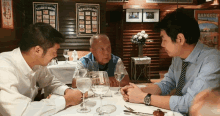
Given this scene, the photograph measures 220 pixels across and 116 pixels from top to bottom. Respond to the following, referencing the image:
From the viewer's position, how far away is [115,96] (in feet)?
5.34

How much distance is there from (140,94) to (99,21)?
5365 millimetres

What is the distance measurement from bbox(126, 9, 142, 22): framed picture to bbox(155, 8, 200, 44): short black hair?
5858 millimetres

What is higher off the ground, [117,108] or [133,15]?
[133,15]


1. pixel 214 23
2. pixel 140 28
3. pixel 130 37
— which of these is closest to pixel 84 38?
pixel 130 37

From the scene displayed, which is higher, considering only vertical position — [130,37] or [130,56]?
[130,37]

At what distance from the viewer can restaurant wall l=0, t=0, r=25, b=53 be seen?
4005 mm

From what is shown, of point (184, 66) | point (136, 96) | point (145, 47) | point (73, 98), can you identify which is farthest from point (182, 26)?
point (145, 47)

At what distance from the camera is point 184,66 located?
1724mm

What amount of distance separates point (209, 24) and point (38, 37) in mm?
5758

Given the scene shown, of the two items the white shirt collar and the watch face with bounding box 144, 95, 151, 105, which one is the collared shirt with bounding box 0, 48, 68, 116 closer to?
the white shirt collar

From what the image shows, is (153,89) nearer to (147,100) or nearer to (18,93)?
(147,100)

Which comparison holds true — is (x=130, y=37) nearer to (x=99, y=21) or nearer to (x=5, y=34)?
(x=99, y=21)

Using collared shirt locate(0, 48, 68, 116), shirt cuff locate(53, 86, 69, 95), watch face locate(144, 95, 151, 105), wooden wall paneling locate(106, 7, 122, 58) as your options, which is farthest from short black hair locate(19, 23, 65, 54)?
wooden wall paneling locate(106, 7, 122, 58)

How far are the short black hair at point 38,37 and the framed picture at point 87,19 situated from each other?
4.97 m
